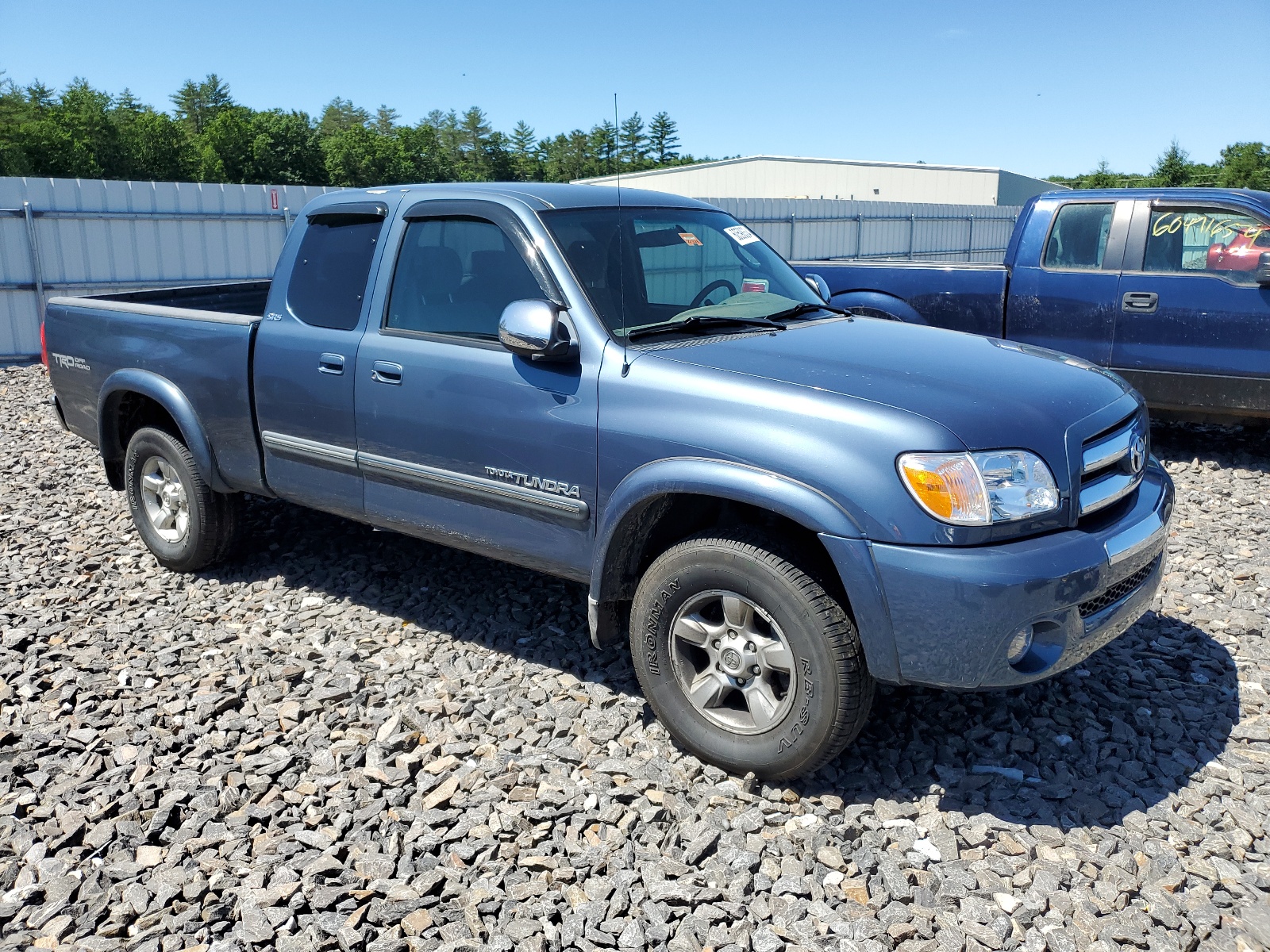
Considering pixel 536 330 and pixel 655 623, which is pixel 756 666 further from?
pixel 536 330

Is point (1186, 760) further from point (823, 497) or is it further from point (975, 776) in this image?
point (823, 497)

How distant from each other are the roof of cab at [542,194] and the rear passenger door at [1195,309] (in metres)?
4.32

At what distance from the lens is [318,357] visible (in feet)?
14.8

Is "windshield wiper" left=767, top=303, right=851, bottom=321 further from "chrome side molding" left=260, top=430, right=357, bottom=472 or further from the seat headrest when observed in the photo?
"chrome side molding" left=260, top=430, right=357, bottom=472

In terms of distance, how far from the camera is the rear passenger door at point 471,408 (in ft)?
12.3

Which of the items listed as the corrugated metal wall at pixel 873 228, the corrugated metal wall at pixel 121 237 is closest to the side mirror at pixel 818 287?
the corrugated metal wall at pixel 121 237

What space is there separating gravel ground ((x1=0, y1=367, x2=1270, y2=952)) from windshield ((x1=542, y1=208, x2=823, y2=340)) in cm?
153

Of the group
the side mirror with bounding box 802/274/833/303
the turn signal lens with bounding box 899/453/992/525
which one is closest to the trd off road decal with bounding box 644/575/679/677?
the turn signal lens with bounding box 899/453/992/525

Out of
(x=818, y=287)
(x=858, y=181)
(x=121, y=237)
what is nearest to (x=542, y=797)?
(x=818, y=287)

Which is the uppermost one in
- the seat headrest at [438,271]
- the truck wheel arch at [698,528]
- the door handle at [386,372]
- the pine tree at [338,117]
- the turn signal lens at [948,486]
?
the pine tree at [338,117]

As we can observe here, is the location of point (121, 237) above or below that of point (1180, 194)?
below

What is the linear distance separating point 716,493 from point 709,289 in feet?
4.34

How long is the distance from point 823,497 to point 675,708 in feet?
3.31

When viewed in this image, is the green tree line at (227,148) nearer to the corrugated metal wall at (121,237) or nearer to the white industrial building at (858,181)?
the white industrial building at (858,181)
